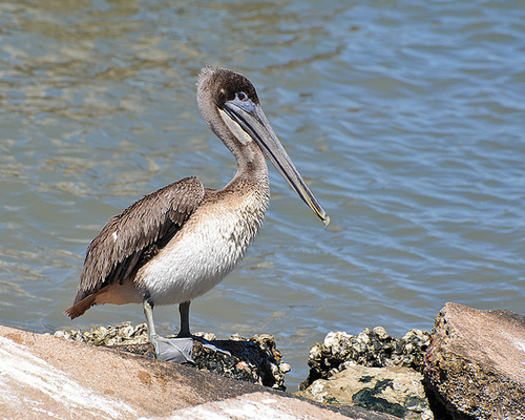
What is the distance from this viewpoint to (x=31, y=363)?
127 inches

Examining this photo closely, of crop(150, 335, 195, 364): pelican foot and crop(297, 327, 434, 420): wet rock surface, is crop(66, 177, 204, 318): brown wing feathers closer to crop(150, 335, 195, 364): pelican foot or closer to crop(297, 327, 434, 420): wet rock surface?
crop(150, 335, 195, 364): pelican foot

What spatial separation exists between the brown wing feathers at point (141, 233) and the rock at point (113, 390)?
862 mm

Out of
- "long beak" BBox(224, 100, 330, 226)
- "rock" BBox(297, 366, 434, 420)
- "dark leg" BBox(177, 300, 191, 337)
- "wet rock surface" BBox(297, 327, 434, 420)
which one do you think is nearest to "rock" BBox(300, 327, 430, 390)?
"wet rock surface" BBox(297, 327, 434, 420)

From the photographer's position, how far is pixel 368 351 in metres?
4.60

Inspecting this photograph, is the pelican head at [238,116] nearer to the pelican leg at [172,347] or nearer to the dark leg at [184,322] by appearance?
the dark leg at [184,322]

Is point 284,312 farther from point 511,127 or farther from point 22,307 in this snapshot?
point 511,127

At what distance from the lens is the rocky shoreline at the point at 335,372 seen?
3260 millimetres

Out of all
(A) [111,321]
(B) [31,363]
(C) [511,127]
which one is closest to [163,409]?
(B) [31,363]

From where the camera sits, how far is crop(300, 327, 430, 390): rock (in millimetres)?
4574

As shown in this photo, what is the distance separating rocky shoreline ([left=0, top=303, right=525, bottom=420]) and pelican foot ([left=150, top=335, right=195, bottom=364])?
0.23ft

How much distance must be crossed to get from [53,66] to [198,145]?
266 cm

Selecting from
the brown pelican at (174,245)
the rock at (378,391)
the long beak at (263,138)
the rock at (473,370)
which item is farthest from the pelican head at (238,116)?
the rock at (473,370)

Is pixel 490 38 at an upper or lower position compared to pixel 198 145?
upper

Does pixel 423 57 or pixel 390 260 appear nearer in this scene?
pixel 390 260
